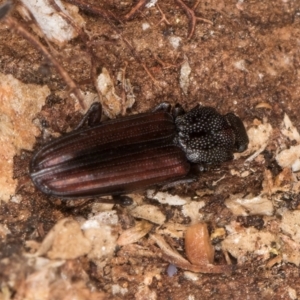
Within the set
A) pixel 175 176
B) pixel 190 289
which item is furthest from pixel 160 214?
pixel 190 289

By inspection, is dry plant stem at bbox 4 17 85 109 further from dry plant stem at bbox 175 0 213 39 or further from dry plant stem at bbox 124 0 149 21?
dry plant stem at bbox 175 0 213 39

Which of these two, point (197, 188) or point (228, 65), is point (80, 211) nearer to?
point (197, 188)

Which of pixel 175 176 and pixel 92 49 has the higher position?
pixel 92 49

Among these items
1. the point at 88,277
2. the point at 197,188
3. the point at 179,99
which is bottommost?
the point at 197,188

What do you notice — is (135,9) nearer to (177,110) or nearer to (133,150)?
(177,110)

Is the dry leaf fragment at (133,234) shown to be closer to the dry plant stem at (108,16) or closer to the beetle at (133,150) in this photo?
the beetle at (133,150)

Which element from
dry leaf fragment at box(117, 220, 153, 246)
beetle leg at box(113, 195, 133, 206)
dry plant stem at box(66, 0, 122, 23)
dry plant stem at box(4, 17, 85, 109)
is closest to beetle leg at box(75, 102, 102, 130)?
dry plant stem at box(4, 17, 85, 109)

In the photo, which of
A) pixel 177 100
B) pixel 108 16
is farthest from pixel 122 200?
pixel 108 16
